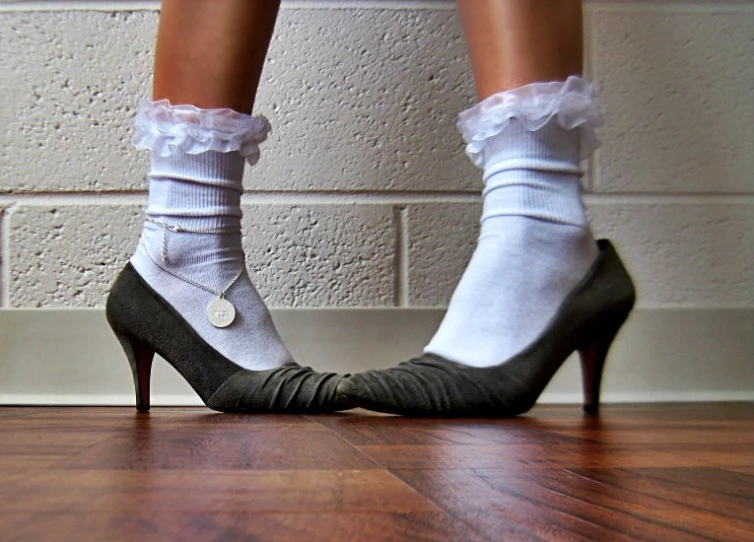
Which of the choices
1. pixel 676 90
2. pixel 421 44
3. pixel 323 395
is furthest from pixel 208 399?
pixel 676 90

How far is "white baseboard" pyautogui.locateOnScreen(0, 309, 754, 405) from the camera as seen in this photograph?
1.12 meters

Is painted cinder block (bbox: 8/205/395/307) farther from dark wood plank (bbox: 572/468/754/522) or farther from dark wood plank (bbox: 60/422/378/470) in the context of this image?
dark wood plank (bbox: 572/468/754/522)

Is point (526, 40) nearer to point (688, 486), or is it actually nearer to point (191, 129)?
point (191, 129)

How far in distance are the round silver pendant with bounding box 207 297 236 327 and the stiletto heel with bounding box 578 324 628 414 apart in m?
0.36

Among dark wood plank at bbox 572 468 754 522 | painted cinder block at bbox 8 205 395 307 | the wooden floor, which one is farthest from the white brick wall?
dark wood plank at bbox 572 468 754 522

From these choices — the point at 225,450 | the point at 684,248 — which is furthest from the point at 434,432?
the point at 684,248

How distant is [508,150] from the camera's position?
791 mm

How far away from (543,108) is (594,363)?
0.27 m

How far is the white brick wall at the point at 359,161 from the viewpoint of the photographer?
115cm

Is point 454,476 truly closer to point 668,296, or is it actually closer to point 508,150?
point 508,150

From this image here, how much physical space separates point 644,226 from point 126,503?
1.03 metres

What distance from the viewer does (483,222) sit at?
2.76ft

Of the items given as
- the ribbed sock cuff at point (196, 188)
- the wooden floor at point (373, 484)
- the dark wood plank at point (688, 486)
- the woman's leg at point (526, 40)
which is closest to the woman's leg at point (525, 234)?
the woman's leg at point (526, 40)

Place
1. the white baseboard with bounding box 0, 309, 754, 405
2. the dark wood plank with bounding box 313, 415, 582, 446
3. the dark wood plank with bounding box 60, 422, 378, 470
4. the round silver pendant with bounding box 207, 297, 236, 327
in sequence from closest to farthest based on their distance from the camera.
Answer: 1. the dark wood plank with bounding box 60, 422, 378, 470
2. the dark wood plank with bounding box 313, 415, 582, 446
3. the round silver pendant with bounding box 207, 297, 236, 327
4. the white baseboard with bounding box 0, 309, 754, 405
